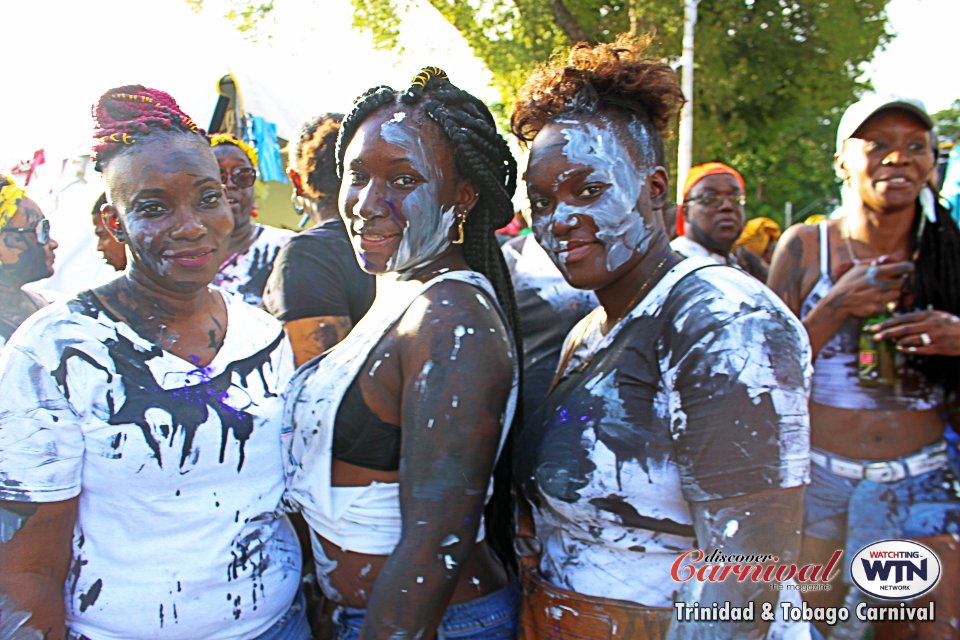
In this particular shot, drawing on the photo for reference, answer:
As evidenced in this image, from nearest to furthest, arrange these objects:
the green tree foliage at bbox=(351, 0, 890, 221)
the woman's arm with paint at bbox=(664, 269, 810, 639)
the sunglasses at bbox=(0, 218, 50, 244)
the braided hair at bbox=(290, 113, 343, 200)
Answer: the woman's arm with paint at bbox=(664, 269, 810, 639), the braided hair at bbox=(290, 113, 343, 200), the sunglasses at bbox=(0, 218, 50, 244), the green tree foliage at bbox=(351, 0, 890, 221)

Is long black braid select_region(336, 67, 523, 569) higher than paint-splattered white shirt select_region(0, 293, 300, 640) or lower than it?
higher

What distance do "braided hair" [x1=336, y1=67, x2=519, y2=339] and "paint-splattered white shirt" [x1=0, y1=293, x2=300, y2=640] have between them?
0.74 meters

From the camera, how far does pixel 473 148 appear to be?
73.7 inches

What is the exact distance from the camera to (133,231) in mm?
1800

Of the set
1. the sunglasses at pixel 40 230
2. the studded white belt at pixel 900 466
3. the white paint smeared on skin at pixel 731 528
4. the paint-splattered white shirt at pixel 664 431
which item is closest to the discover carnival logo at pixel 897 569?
the studded white belt at pixel 900 466

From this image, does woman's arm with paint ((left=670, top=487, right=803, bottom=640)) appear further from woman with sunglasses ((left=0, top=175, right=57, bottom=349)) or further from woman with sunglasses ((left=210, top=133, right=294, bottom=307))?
woman with sunglasses ((left=0, top=175, right=57, bottom=349))

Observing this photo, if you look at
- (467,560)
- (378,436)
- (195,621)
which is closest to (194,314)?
(378,436)

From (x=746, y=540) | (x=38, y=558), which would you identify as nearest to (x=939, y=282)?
(x=746, y=540)

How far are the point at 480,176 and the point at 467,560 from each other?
1.00 meters

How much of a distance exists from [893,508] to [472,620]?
1907 millimetres

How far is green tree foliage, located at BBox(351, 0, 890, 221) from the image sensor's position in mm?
12547

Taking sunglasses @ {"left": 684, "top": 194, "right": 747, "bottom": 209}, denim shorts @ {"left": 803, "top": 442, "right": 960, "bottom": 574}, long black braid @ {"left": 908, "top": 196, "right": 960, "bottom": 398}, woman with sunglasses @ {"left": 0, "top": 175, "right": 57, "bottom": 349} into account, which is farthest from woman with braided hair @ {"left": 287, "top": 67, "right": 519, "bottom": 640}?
sunglasses @ {"left": 684, "top": 194, "right": 747, "bottom": 209}

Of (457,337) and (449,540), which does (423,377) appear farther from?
(449,540)

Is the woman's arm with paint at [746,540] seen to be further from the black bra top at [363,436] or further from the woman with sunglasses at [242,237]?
the woman with sunglasses at [242,237]
